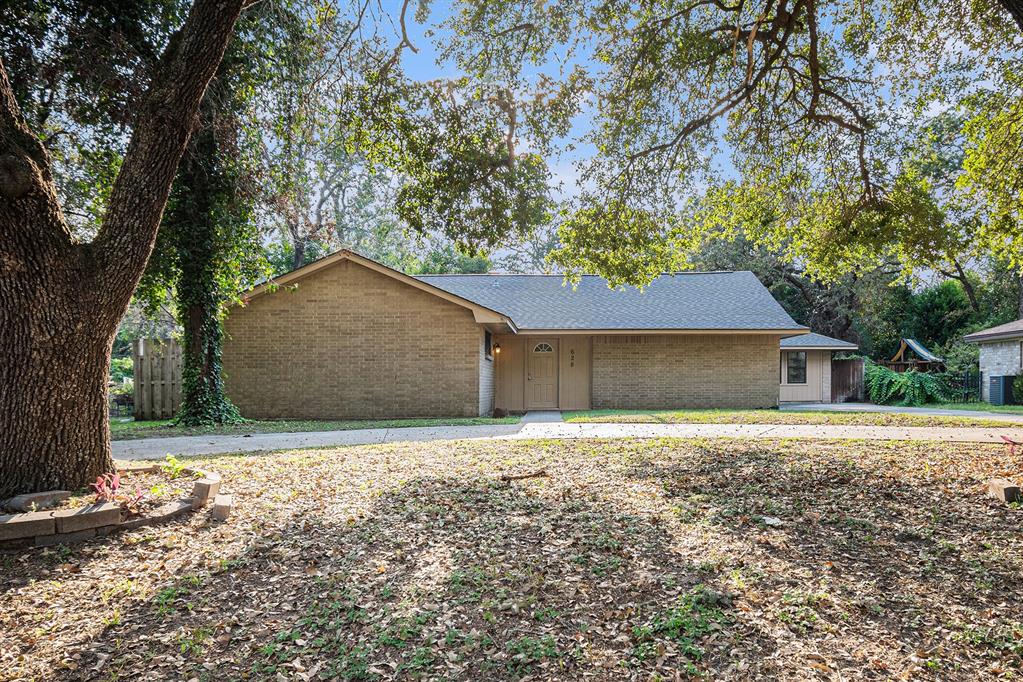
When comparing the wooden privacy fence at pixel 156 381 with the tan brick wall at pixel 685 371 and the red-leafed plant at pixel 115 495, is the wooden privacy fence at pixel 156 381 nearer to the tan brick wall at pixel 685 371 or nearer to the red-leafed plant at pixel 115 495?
the red-leafed plant at pixel 115 495

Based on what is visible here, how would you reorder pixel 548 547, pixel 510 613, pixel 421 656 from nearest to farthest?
pixel 421 656, pixel 510 613, pixel 548 547

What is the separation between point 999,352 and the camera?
70.4 feet

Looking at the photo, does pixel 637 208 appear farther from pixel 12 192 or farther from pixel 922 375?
pixel 922 375

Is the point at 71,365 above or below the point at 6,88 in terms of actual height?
below

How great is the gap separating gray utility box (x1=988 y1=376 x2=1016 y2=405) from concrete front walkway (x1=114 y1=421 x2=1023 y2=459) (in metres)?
12.2

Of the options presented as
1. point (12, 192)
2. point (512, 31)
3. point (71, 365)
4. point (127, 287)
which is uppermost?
point (512, 31)

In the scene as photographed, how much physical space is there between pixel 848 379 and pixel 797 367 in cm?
389

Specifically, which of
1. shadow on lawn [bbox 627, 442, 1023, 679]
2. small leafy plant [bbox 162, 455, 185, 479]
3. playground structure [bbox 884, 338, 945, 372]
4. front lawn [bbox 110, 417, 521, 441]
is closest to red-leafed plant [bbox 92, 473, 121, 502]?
small leafy plant [bbox 162, 455, 185, 479]

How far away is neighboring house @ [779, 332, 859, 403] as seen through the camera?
21.3 meters

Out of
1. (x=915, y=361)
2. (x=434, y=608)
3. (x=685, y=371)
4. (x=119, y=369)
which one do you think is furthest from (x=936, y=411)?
(x=119, y=369)

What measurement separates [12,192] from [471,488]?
4202 mm

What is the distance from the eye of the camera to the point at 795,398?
21406 millimetres

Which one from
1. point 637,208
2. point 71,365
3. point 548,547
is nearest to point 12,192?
point 71,365

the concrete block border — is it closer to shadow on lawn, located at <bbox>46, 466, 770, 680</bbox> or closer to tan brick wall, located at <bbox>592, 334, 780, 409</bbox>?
shadow on lawn, located at <bbox>46, 466, 770, 680</bbox>
